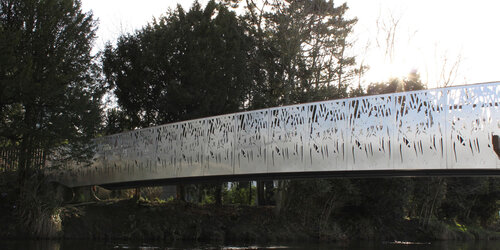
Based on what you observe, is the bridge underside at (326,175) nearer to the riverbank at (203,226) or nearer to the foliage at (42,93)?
the riverbank at (203,226)

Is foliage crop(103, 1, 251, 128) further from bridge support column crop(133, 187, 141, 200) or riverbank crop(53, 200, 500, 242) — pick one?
riverbank crop(53, 200, 500, 242)

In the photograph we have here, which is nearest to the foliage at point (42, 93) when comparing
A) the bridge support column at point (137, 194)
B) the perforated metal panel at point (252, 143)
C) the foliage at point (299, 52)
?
the bridge support column at point (137, 194)

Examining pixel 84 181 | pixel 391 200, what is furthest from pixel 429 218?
pixel 84 181

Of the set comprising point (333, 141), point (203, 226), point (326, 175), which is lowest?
point (203, 226)

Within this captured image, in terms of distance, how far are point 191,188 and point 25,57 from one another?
37.3 feet

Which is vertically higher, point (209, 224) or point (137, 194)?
point (137, 194)

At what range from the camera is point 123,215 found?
2041 centimetres

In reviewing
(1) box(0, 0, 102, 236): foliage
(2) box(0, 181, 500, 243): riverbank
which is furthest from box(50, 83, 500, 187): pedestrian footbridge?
(1) box(0, 0, 102, 236): foliage

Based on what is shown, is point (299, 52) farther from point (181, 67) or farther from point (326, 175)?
point (326, 175)

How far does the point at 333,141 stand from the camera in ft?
51.6

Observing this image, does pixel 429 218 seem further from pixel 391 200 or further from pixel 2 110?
pixel 2 110

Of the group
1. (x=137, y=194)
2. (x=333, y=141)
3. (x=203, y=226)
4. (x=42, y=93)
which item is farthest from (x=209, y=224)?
(x=42, y=93)

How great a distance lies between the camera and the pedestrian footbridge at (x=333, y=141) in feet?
45.5

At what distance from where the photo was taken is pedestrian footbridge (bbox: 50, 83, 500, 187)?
13.9 m
